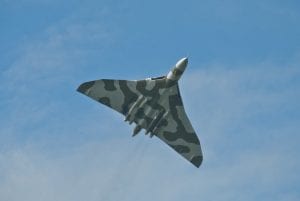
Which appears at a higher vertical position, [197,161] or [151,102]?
[151,102]

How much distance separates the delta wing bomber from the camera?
10462 cm

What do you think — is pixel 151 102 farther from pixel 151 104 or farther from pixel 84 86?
pixel 84 86

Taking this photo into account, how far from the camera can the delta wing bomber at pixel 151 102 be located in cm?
10462

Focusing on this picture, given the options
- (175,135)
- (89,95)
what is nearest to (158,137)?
(175,135)

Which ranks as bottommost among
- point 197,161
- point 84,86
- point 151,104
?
point 84,86

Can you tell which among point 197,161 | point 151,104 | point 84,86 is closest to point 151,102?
point 151,104

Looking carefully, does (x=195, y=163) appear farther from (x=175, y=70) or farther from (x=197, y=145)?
(x=175, y=70)

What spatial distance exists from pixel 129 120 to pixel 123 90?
13.4 ft

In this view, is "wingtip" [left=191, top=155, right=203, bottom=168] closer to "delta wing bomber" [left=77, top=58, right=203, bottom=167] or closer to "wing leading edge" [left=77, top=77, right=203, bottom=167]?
"wing leading edge" [left=77, top=77, right=203, bottom=167]

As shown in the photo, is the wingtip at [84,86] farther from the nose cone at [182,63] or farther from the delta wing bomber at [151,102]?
the nose cone at [182,63]

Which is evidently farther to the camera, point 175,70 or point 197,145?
point 197,145

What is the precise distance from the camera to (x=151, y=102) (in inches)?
4149

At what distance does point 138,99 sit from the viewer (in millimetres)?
105250

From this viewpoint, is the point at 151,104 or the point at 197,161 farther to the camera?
the point at 197,161
